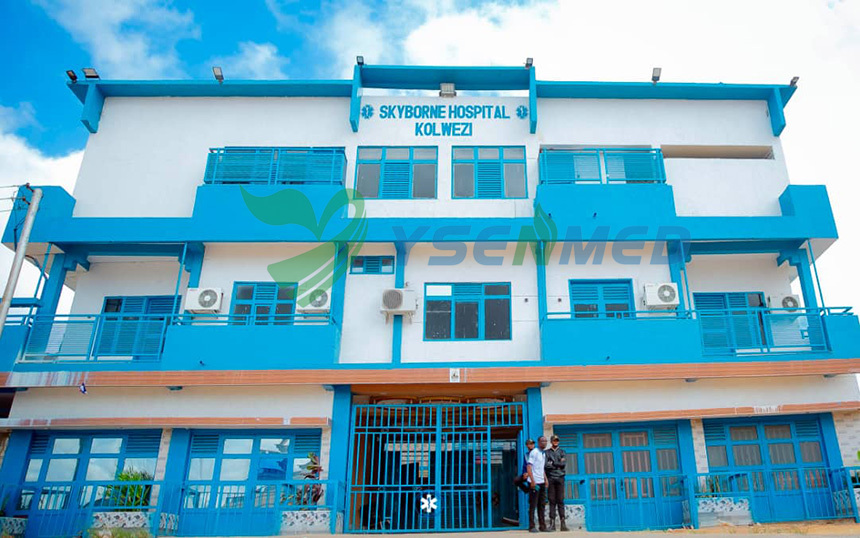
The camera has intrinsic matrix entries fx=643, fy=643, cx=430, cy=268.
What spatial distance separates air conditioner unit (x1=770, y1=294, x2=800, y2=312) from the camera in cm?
1349

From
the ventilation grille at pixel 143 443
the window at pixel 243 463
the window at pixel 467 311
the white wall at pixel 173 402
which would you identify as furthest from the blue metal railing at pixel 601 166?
the ventilation grille at pixel 143 443

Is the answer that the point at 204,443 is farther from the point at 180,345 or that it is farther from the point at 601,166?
the point at 601,166

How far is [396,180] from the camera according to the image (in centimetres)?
1423

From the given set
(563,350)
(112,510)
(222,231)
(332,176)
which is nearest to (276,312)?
(222,231)

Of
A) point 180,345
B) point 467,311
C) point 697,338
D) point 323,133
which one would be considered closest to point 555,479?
point 467,311

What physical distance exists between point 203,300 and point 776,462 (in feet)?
37.9

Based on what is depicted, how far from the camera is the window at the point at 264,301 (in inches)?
513

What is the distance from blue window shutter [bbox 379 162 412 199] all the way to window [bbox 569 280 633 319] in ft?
13.5

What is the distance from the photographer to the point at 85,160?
1446 cm

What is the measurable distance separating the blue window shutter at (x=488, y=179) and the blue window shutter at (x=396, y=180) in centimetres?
151

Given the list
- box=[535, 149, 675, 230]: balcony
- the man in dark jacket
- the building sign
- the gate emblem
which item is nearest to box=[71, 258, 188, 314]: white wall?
the building sign

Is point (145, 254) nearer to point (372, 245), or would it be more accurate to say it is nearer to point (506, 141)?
point (372, 245)

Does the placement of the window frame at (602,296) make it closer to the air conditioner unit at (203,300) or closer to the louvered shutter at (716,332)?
the louvered shutter at (716,332)

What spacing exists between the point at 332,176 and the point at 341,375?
14.6 ft
